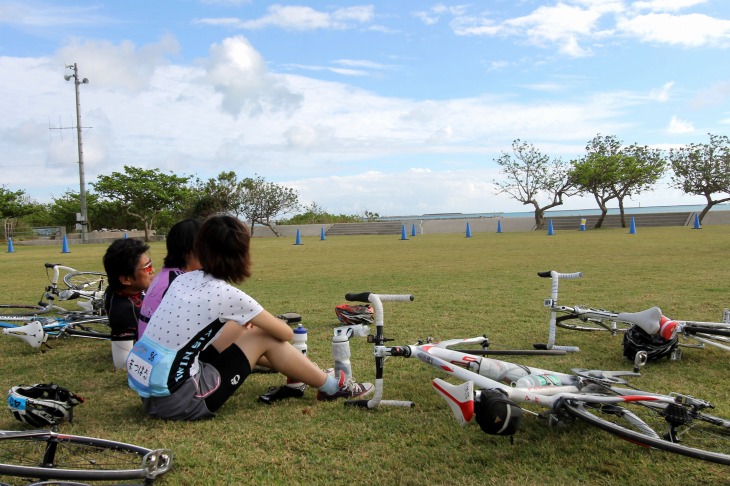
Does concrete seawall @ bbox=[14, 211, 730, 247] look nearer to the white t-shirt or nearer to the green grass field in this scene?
the green grass field

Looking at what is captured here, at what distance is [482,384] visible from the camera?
2.94m

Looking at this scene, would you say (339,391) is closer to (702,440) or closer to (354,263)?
(702,440)

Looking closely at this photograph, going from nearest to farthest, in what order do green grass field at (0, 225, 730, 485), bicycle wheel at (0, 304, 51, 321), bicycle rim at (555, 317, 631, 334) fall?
green grass field at (0, 225, 730, 485) < bicycle rim at (555, 317, 631, 334) < bicycle wheel at (0, 304, 51, 321)

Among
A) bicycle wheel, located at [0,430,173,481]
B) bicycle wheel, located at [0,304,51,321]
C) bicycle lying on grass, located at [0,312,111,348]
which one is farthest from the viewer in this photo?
bicycle wheel, located at [0,304,51,321]

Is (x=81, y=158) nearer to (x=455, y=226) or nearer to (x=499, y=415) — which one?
(x=455, y=226)

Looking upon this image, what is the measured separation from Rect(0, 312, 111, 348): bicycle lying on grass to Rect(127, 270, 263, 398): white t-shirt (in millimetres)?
2388

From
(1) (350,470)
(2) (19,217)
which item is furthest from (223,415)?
(2) (19,217)

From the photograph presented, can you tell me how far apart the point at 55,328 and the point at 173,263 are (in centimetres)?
230

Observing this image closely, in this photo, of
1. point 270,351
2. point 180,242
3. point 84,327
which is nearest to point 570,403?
point 270,351

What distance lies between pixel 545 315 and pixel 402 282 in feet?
12.5

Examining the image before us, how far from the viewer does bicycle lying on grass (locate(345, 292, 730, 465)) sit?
99.6 inches

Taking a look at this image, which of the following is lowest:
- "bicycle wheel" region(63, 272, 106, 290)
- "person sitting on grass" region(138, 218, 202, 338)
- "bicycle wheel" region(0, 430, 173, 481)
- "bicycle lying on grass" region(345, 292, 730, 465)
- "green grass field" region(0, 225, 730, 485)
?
"green grass field" region(0, 225, 730, 485)

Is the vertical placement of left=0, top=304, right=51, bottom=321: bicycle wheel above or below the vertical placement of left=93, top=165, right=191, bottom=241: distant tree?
below

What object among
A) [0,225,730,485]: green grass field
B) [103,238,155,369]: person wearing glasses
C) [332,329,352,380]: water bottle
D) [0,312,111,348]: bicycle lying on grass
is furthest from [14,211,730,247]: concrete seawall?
[332,329,352,380]: water bottle
